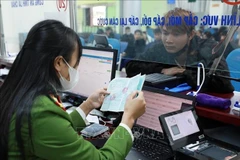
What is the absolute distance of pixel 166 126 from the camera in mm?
960

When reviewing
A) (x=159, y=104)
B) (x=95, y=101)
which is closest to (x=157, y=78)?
(x=159, y=104)

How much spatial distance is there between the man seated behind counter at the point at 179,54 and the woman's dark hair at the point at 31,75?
2.56 feet

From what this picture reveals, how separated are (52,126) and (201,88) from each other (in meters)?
0.79

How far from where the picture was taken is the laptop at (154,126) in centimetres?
106

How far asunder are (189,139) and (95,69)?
734 millimetres

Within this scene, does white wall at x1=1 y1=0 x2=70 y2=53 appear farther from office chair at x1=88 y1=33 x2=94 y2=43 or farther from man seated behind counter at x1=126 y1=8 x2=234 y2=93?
man seated behind counter at x1=126 y1=8 x2=234 y2=93

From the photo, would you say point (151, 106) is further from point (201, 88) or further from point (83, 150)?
point (83, 150)

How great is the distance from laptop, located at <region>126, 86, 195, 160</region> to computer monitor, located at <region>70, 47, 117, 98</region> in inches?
11.4

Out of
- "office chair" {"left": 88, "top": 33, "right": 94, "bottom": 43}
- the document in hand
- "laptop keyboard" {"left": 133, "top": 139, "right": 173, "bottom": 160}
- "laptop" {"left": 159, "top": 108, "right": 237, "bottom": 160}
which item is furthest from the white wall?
"laptop" {"left": 159, "top": 108, "right": 237, "bottom": 160}

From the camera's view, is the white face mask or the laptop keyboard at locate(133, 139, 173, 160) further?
the laptop keyboard at locate(133, 139, 173, 160)

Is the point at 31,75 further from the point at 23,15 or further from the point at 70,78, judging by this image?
the point at 23,15

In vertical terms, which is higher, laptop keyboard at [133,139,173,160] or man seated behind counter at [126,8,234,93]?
man seated behind counter at [126,8,234,93]

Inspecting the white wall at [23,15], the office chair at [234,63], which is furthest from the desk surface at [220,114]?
the white wall at [23,15]

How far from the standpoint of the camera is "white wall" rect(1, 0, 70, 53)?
2461 millimetres
